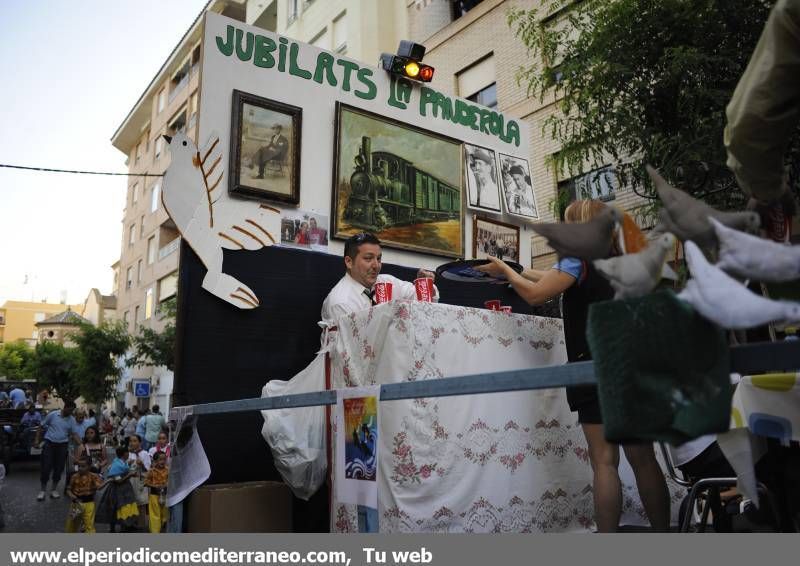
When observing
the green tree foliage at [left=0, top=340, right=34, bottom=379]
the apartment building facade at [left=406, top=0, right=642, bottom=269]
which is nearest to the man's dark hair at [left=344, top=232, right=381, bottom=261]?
the apartment building facade at [left=406, top=0, right=642, bottom=269]

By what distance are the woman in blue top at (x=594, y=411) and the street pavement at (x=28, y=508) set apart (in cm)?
692

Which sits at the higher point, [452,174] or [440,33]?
[440,33]

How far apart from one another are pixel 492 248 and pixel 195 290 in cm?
280

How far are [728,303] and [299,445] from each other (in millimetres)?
2622

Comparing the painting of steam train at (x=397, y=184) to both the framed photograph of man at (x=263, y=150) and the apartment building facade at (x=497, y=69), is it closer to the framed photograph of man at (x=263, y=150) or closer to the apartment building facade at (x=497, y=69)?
the framed photograph of man at (x=263, y=150)

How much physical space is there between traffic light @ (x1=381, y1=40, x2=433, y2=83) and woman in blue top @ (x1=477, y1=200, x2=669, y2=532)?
281 centimetres

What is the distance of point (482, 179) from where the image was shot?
18.2ft

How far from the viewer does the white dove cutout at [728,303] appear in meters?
0.95

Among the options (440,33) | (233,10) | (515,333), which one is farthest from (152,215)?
(515,333)

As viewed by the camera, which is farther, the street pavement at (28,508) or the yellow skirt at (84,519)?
the street pavement at (28,508)

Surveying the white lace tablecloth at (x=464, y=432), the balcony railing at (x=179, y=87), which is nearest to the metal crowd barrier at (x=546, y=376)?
the white lace tablecloth at (x=464, y=432)

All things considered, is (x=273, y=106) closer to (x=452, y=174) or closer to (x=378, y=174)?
(x=378, y=174)

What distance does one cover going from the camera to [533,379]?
50.2 inches

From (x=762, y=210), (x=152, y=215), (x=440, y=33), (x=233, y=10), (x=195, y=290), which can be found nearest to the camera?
(x=762, y=210)
